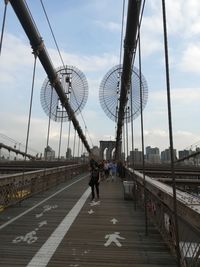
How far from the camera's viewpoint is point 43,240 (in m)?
7.31

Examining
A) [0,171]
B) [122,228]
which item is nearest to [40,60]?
[122,228]

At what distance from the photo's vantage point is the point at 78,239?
294 inches

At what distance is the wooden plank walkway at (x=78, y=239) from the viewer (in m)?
5.94

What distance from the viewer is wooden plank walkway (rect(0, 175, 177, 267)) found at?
594 centimetres

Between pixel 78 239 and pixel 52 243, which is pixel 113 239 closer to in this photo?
pixel 78 239

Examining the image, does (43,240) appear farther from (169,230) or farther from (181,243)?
(181,243)

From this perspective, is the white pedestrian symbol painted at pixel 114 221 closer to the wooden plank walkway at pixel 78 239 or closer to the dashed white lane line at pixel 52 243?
the wooden plank walkway at pixel 78 239

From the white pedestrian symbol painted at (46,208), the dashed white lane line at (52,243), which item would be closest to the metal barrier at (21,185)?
the white pedestrian symbol painted at (46,208)

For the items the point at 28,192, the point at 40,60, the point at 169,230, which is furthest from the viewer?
the point at 40,60

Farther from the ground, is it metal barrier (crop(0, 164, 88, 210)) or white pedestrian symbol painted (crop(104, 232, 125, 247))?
metal barrier (crop(0, 164, 88, 210))

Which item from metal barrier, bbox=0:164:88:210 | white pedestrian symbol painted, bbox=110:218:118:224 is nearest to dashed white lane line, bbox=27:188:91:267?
white pedestrian symbol painted, bbox=110:218:118:224

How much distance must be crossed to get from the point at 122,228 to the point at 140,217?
5.72 ft

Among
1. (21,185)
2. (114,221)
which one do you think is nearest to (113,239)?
(114,221)

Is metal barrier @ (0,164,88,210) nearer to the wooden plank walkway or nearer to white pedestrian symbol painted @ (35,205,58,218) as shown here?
the wooden plank walkway
